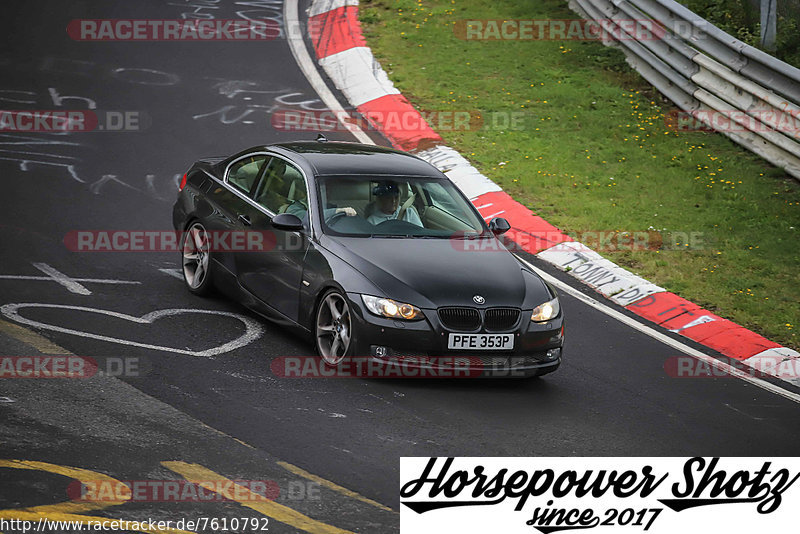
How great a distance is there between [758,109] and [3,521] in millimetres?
11855

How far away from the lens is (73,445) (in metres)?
6.32

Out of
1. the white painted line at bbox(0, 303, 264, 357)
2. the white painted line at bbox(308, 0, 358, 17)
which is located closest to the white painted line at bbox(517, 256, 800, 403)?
the white painted line at bbox(0, 303, 264, 357)

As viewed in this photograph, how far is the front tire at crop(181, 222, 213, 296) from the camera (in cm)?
980

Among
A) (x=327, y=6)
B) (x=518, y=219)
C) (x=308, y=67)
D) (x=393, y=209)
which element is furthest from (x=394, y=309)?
(x=327, y=6)

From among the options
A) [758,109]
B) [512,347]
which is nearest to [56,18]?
[758,109]

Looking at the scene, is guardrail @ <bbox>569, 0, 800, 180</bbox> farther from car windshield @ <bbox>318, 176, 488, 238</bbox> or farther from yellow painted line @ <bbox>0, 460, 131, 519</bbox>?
yellow painted line @ <bbox>0, 460, 131, 519</bbox>

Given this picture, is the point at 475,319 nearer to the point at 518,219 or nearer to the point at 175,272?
the point at 175,272

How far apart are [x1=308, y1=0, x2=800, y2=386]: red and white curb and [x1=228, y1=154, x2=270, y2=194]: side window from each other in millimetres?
3676

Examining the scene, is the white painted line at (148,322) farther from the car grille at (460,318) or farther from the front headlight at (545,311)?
→ the front headlight at (545,311)

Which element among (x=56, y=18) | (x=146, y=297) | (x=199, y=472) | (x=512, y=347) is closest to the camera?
(x=199, y=472)

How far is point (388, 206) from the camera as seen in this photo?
911 cm

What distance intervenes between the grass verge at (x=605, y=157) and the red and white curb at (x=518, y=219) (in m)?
0.24

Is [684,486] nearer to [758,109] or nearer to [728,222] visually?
[728,222]

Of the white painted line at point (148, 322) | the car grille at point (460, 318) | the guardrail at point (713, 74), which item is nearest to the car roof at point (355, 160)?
the white painted line at point (148, 322)
